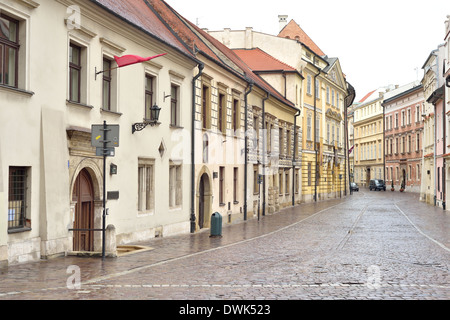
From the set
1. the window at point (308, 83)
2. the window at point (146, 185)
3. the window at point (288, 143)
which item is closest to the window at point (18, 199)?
the window at point (146, 185)

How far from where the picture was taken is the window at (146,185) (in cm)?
1916

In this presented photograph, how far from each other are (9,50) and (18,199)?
3.15 metres

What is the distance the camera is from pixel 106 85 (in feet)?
56.2

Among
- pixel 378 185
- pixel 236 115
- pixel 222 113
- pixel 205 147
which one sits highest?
pixel 236 115

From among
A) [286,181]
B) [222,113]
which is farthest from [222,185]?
[286,181]

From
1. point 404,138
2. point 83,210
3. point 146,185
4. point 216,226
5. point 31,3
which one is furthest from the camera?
point 404,138

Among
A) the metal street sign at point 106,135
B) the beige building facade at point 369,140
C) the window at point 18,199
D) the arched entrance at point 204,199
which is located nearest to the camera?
the window at point 18,199

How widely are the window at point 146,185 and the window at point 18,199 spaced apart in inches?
234

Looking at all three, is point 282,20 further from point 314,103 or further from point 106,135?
point 106,135

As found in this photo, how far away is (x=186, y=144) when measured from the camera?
22.7 m

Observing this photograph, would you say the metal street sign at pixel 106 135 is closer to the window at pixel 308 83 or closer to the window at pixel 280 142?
the window at pixel 280 142
